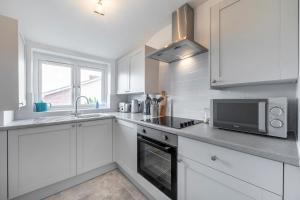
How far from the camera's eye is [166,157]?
1.31 metres

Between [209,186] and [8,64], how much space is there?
204cm

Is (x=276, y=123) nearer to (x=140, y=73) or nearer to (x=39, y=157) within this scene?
(x=140, y=73)

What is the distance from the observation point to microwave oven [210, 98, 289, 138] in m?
0.89

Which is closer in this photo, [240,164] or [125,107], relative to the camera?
[240,164]

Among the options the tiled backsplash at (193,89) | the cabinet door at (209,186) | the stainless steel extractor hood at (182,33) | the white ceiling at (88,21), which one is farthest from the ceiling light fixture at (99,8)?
the cabinet door at (209,186)

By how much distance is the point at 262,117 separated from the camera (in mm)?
955

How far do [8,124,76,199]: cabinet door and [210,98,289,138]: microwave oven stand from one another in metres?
1.76

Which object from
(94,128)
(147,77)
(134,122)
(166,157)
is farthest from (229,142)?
(94,128)

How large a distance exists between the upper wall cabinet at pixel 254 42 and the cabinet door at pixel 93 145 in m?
1.64

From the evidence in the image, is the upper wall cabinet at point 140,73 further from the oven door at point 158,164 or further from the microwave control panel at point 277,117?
the microwave control panel at point 277,117

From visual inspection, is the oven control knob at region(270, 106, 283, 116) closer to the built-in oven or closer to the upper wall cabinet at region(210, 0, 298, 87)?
the upper wall cabinet at region(210, 0, 298, 87)

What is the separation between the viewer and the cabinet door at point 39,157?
1.41m

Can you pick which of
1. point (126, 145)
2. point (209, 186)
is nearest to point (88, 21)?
point (126, 145)

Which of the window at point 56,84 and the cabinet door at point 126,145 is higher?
the window at point 56,84
